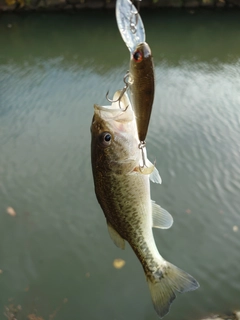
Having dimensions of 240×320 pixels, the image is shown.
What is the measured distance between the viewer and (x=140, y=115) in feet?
3.26

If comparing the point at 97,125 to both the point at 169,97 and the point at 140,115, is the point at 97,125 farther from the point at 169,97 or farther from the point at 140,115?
the point at 169,97

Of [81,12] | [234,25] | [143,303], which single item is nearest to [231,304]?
[143,303]

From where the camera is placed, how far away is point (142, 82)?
93 centimetres

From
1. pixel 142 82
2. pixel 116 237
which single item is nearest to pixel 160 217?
pixel 116 237

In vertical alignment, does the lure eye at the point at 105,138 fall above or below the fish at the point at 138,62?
below

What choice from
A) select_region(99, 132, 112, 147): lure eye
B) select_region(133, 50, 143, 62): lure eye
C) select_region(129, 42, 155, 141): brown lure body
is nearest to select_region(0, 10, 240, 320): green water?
select_region(99, 132, 112, 147): lure eye

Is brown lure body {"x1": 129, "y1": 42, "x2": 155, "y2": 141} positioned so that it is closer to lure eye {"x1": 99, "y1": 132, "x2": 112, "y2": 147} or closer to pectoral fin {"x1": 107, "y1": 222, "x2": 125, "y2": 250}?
lure eye {"x1": 99, "y1": 132, "x2": 112, "y2": 147}

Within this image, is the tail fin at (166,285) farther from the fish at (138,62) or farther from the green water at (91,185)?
the green water at (91,185)

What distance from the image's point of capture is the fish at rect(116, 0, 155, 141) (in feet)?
2.94

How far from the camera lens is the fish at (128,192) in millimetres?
1074

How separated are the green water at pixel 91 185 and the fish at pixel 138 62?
2.43 m

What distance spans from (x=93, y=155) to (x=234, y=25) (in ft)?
31.4

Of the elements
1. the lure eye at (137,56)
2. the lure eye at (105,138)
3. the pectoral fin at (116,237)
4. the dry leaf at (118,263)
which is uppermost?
the lure eye at (137,56)

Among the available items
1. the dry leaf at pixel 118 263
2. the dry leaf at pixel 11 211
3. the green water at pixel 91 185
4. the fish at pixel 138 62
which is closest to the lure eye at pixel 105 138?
the fish at pixel 138 62
